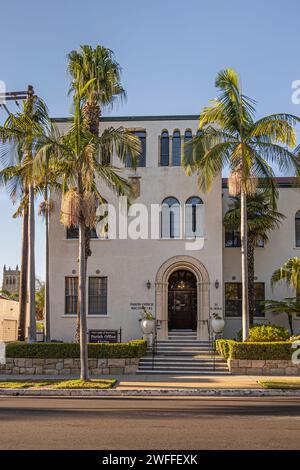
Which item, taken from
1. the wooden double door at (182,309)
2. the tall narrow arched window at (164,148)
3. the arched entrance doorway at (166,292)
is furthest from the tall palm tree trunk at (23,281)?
the tall narrow arched window at (164,148)

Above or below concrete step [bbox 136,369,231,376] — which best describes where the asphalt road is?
above

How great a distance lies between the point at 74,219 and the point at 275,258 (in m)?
12.4

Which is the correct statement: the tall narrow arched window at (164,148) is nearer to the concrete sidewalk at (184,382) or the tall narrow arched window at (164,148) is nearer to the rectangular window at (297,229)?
the rectangular window at (297,229)

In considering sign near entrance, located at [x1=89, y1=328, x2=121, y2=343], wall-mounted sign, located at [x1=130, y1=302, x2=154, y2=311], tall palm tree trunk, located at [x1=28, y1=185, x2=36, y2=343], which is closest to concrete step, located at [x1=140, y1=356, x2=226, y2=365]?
sign near entrance, located at [x1=89, y1=328, x2=121, y2=343]

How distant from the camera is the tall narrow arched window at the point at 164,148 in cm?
2642

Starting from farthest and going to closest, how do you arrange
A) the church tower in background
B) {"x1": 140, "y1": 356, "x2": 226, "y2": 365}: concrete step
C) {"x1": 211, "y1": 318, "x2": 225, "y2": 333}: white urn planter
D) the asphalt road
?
the church tower in background → {"x1": 211, "y1": 318, "x2": 225, "y2": 333}: white urn planter → {"x1": 140, "y1": 356, "x2": 226, "y2": 365}: concrete step → the asphalt road

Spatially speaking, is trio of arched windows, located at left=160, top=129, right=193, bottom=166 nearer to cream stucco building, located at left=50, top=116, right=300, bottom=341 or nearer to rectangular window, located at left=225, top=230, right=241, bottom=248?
cream stucco building, located at left=50, top=116, right=300, bottom=341

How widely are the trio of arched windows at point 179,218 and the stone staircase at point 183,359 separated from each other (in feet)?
14.8

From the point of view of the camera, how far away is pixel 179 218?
25875 millimetres

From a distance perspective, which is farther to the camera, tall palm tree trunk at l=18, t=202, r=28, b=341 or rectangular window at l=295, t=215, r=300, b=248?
rectangular window at l=295, t=215, r=300, b=248

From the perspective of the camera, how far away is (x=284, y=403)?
1421 cm

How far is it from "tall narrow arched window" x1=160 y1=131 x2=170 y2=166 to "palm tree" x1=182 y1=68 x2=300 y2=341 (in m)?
4.75

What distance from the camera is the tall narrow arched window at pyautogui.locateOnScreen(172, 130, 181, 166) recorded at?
26.3 m
